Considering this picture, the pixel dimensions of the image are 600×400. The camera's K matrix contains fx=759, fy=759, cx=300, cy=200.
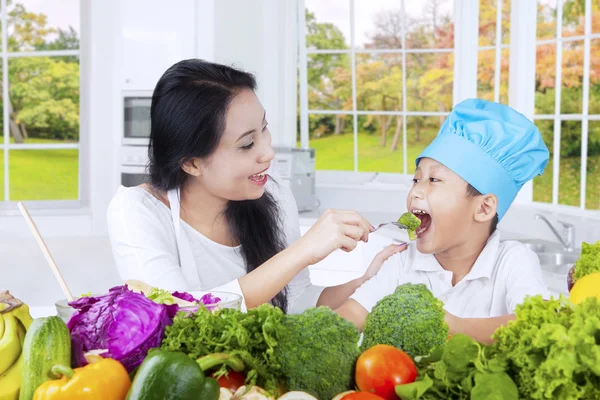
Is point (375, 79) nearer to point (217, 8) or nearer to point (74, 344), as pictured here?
point (217, 8)

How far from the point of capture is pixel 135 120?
179 inches

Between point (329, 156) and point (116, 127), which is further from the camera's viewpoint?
point (329, 156)

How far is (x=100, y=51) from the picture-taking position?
4629 millimetres

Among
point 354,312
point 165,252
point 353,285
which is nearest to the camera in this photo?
point 354,312

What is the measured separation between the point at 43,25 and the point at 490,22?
9.88 ft

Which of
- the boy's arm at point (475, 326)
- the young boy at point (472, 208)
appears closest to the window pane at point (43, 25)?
the young boy at point (472, 208)

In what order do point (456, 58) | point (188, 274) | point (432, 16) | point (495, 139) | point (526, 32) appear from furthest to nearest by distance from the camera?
point (432, 16), point (456, 58), point (526, 32), point (188, 274), point (495, 139)

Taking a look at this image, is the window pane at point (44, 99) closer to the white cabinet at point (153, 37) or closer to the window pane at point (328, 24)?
the white cabinet at point (153, 37)

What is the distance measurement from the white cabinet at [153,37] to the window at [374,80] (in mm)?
1088

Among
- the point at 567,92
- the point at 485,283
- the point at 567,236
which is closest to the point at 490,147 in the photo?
the point at 485,283

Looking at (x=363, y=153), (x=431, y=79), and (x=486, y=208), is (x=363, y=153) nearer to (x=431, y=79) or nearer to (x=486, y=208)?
(x=431, y=79)

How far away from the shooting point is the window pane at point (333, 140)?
17.7 ft

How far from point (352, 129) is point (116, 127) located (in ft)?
5.53

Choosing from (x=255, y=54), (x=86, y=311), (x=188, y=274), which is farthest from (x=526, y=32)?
(x=86, y=311)
